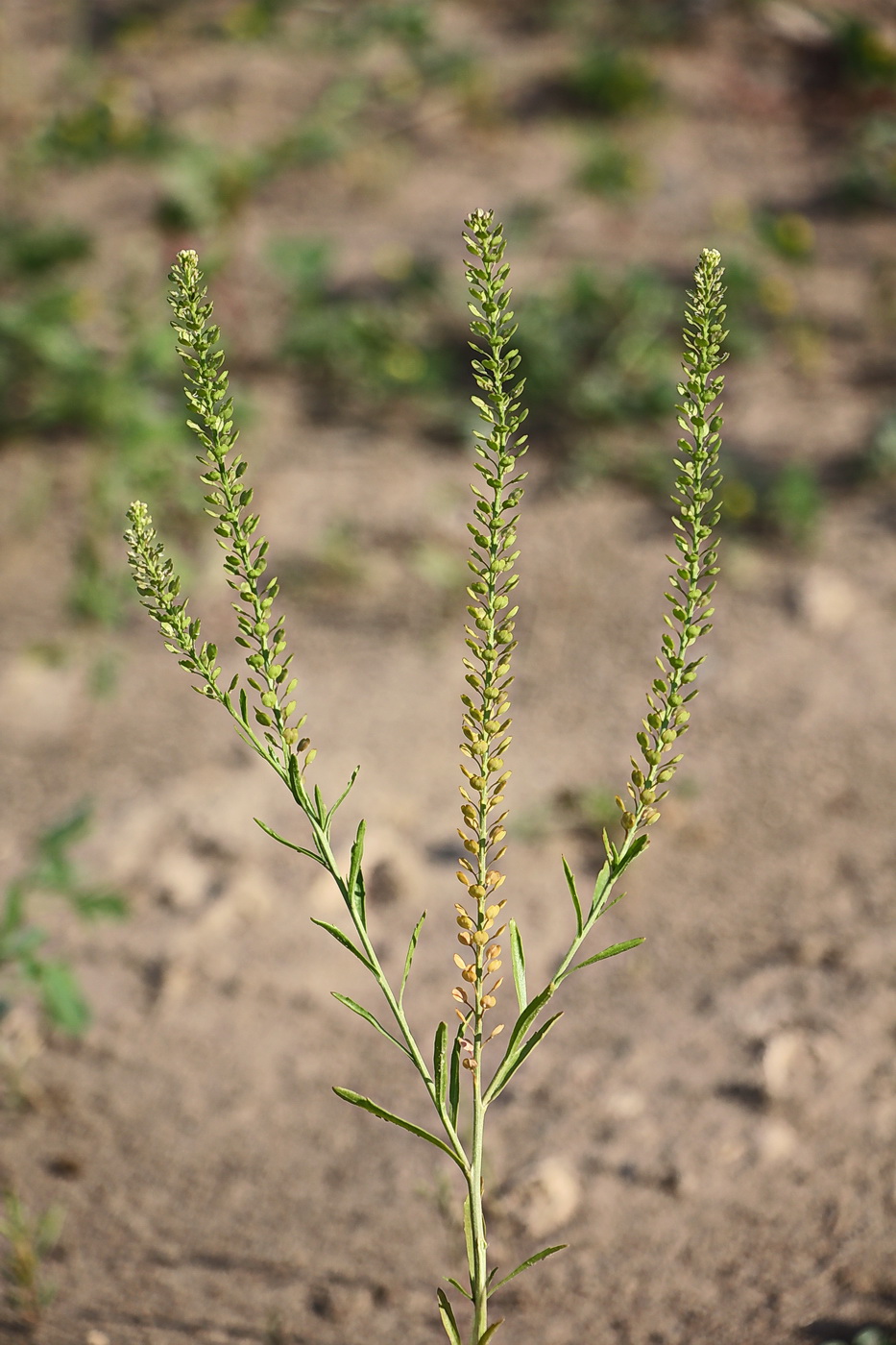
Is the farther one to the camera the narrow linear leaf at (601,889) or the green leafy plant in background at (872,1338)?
the green leafy plant in background at (872,1338)

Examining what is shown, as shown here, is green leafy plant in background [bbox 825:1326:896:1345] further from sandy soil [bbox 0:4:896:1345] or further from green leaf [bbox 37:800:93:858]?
green leaf [bbox 37:800:93:858]

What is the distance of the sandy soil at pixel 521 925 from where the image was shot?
2.28 metres

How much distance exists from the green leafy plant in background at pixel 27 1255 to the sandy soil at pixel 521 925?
0.04 metres

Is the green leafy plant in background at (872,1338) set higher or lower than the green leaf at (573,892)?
lower

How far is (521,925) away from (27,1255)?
1336 mm

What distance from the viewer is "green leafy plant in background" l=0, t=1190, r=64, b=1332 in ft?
7.18

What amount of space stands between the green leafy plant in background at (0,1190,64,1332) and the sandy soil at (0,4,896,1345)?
4 centimetres

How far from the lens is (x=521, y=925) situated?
10.2ft

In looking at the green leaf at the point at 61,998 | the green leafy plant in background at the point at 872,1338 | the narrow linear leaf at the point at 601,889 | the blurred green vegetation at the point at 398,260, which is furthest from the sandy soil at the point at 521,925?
Result: the narrow linear leaf at the point at 601,889

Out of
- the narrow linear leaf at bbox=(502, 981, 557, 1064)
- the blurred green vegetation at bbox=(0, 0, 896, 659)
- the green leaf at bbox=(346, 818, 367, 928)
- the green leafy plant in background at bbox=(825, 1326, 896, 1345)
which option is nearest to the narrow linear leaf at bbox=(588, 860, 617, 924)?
the narrow linear leaf at bbox=(502, 981, 557, 1064)

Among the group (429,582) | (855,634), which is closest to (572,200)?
(429,582)

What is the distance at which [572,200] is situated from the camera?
581cm

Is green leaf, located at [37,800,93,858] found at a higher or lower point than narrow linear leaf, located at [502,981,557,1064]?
higher

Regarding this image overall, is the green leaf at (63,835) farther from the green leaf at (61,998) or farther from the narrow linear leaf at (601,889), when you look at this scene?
the narrow linear leaf at (601,889)
